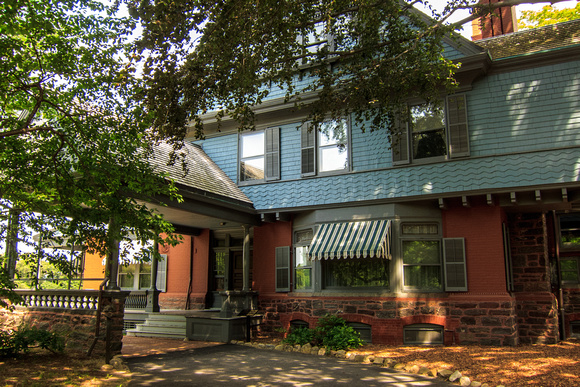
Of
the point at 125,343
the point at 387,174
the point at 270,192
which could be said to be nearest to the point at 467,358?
the point at 387,174

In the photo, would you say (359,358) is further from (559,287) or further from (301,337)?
(559,287)

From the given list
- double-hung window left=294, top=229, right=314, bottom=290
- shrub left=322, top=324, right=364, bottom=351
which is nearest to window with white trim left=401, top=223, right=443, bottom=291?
shrub left=322, top=324, right=364, bottom=351

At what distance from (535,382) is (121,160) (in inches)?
298

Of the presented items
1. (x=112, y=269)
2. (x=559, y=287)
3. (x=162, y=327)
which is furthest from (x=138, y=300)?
Result: (x=559, y=287)

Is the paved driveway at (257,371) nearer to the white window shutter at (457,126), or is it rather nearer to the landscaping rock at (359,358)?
the landscaping rock at (359,358)

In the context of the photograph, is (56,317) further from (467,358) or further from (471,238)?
(471,238)

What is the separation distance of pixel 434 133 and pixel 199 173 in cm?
650

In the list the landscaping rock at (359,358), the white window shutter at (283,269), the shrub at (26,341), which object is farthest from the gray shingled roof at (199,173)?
the landscaping rock at (359,358)

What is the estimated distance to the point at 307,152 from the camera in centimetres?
1380

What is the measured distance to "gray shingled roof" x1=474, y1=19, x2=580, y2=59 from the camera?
11.4m

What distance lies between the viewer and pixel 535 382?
7516 mm

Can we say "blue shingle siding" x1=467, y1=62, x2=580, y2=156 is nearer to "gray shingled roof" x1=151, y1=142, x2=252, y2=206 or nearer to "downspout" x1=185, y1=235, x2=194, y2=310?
"gray shingled roof" x1=151, y1=142, x2=252, y2=206

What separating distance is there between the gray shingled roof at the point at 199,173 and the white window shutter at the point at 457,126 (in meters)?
5.99

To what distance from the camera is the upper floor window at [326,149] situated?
13297 mm
